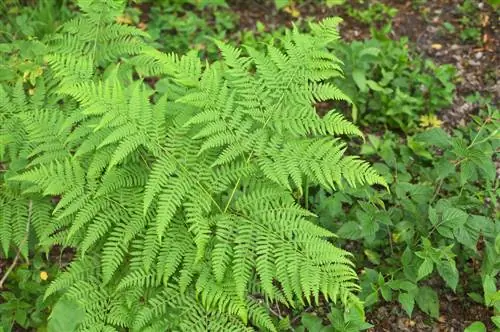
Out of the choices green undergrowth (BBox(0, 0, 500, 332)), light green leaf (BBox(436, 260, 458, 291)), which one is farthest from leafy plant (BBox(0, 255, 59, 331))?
light green leaf (BBox(436, 260, 458, 291))

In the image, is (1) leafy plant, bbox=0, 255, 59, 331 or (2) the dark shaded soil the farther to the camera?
(2) the dark shaded soil

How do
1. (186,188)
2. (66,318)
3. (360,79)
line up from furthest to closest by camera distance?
(360,79), (186,188), (66,318)

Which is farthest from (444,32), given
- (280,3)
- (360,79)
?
(280,3)

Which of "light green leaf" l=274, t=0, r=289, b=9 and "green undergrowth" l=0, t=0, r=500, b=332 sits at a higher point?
"light green leaf" l=274, t=0, r=289, b=9

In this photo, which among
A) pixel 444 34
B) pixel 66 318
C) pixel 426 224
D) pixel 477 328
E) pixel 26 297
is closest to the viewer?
pixel 66 318

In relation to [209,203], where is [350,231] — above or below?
below

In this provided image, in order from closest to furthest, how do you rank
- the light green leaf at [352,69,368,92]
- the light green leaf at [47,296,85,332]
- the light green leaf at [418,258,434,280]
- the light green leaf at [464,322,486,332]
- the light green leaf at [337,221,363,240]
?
the light green leaf at [47,296,85,332] < the light green leaf at [464,322,486,332] < the light green leaf at [418,258,434,280] < the light green leaf at [337,221,363,240] < the light green leaf at [352,69,368,92]

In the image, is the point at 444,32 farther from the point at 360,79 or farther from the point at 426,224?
the point at 426,224

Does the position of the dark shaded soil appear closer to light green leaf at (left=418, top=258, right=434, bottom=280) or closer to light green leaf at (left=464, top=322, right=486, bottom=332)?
light green leaf at (left=418, top=258, right=434, bottom=280)

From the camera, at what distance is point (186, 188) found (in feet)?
11.9

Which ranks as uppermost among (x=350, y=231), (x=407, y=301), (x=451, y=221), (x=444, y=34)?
(x=444, y=34)

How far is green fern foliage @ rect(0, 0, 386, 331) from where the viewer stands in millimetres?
3508

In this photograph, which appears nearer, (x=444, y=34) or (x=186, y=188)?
(x=186, y=188)

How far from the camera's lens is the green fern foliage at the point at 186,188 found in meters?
3.51
